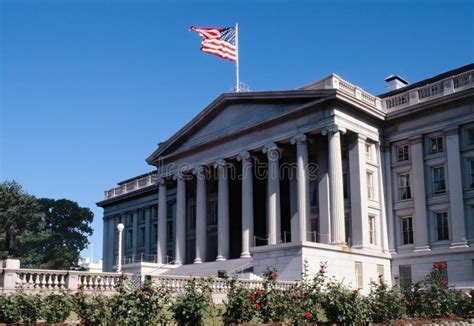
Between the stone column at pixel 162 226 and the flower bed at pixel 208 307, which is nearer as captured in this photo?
the flower bed at pixel 208 307

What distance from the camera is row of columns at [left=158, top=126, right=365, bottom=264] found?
4244cm

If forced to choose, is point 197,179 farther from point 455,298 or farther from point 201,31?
point 455,298

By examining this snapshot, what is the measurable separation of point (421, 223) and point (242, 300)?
1154 inches

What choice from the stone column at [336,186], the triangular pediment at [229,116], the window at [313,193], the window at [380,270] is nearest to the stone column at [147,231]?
the triangular pediment at [229,116]

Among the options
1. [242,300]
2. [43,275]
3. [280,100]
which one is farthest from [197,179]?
[242,300]

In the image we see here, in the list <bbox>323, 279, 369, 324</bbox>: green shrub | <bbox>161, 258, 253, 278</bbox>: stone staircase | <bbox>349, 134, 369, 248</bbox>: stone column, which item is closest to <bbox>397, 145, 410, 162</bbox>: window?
<bbox>349, 134, 369, 248</bbox>: stone column

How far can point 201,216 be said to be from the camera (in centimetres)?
5328

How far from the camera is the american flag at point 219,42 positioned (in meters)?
50.8

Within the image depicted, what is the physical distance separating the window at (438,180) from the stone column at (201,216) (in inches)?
817

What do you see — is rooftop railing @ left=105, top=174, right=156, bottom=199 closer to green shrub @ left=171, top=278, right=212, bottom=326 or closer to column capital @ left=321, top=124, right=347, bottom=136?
column capital @ left=321, top=124, right=347, bottom=136

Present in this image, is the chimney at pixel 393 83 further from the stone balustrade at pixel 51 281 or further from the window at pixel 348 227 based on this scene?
the stone balustrade at pixel 51 281

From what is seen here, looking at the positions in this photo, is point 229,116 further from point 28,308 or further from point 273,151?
point 28,308

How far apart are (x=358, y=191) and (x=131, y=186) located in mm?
40579

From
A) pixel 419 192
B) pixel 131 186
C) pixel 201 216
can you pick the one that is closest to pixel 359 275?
pixel 419 192
